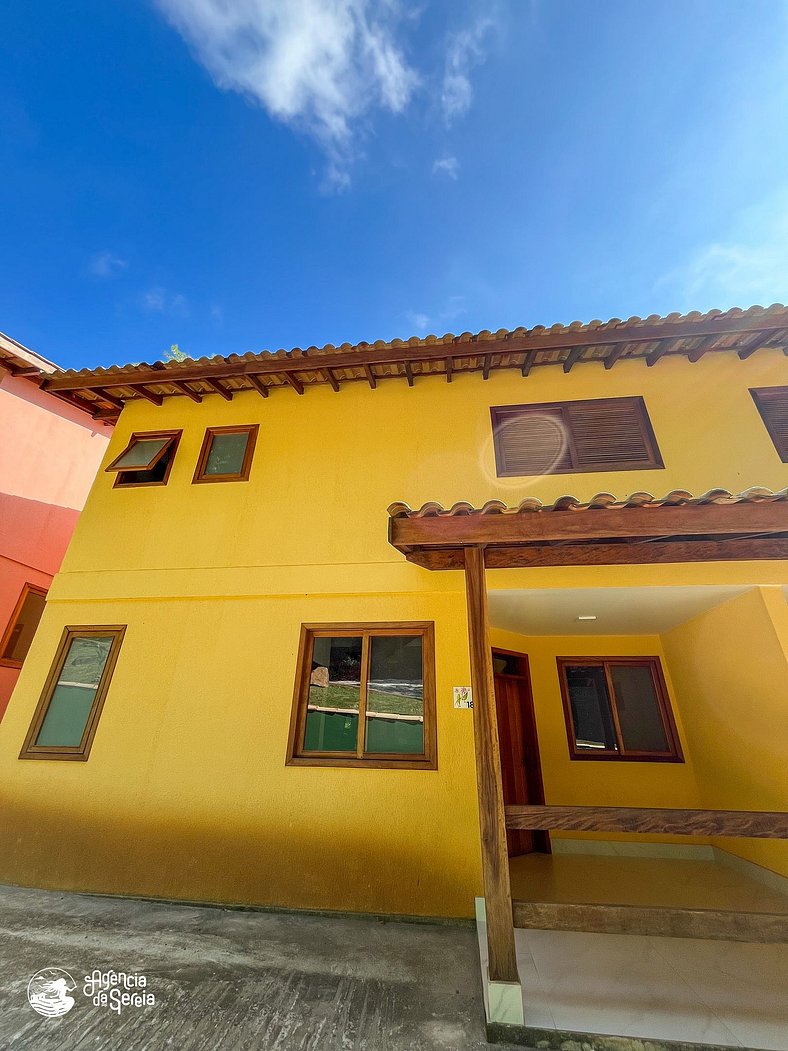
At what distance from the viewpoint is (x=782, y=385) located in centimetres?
530

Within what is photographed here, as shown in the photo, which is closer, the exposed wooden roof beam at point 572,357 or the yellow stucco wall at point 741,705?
the yellow stucco wall at point 741,705

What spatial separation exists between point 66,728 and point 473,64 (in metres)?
11.5

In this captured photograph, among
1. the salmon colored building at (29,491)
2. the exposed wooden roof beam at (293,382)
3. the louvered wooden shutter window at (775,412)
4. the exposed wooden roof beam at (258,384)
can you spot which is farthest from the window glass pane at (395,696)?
the salmon colored building at (29,491)

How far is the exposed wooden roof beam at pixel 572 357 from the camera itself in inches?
213

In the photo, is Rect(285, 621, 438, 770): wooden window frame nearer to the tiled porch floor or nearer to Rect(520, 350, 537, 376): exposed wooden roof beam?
the tiled porch floor

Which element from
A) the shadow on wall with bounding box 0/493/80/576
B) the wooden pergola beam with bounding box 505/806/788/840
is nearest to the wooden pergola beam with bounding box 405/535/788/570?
the wooden pergola beam with bounding box 505/806/788/840

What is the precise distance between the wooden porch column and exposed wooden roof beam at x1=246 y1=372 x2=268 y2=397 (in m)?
4.45

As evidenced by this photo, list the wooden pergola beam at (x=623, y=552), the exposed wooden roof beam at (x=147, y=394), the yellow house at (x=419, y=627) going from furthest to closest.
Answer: the exposed wooden roof beam at (x=147, y=394) < the yellow house at (x=419, y=627) < the wooden pergola beam at (x=623, y=552)

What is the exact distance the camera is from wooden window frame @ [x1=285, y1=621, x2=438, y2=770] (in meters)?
4.14

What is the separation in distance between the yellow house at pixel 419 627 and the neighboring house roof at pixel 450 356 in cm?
4

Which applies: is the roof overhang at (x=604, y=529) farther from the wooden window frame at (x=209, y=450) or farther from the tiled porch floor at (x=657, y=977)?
the wooden window frame at (x=209, y=450)

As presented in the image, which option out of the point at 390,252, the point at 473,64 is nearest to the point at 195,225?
the point at 390,252

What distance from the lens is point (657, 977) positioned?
2.88 metres

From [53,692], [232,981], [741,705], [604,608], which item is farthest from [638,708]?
[53,692]
